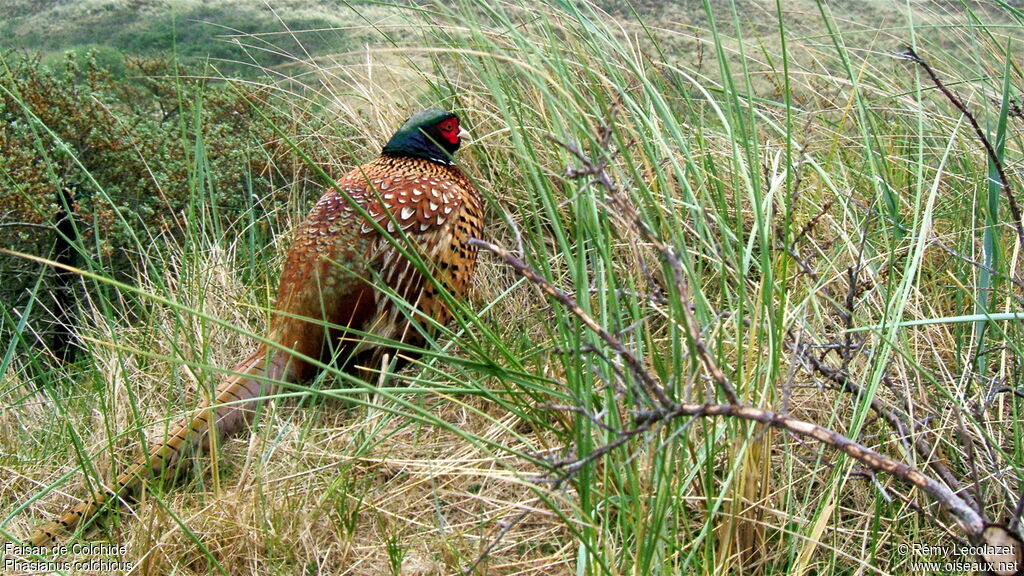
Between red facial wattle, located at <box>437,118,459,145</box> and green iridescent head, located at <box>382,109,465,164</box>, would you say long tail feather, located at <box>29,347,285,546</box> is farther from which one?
red facial wattle, located at <box>437,118,459,145</box>

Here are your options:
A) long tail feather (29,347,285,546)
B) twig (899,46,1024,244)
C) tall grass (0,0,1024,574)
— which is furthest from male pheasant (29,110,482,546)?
twig (899,46,1024,244)

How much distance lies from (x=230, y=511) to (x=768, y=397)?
1.20m

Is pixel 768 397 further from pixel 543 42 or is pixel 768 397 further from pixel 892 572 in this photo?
pixel 543 42

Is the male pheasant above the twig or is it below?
below

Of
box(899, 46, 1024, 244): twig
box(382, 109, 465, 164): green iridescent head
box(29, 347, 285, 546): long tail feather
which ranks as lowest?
box(29, 347, 285, 546): long tail feather

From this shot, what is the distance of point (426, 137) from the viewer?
10.6 ft

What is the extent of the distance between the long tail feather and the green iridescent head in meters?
0.90

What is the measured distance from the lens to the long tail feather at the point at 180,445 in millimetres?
2094

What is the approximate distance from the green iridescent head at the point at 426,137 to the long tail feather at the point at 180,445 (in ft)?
2.95

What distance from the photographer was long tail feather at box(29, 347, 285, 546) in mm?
2094

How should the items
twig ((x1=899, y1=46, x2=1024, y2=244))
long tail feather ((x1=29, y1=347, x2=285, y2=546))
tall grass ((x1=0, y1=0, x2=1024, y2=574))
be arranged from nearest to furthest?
tall grass ((x1=0, y1=0, x2=1024, y2=574)) < twig ((x1=899, y1=46, x2=1024, y2=244)) < long tail feather ((x1=29, y1=347, x2=285, y2=546))

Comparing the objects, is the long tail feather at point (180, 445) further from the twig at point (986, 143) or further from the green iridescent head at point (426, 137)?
the twig at point (986, 143)

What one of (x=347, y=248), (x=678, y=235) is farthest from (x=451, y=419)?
(x=678, y=235)

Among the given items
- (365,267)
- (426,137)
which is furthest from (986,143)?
(426,137)
